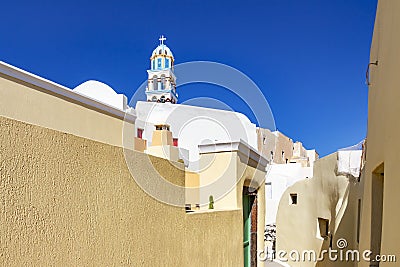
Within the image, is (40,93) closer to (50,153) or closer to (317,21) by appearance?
(50,153)

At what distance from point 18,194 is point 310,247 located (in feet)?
49.1

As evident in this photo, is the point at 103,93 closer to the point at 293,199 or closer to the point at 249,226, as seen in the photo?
the point at 249,226

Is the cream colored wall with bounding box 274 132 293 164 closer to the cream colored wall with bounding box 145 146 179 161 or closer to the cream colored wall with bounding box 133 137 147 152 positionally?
the cream colored wall with bounding box 145 146 179 161

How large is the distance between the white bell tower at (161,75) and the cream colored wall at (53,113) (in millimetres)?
21161

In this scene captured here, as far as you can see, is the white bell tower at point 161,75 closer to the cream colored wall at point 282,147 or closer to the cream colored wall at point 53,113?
the cream colored wall at point 282,147

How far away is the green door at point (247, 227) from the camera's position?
6508mm

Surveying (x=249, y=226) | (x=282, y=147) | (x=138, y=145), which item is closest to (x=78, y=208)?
(x=249, y=226)

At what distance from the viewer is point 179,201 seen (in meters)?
4.42

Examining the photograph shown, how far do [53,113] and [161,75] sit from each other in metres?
23.9

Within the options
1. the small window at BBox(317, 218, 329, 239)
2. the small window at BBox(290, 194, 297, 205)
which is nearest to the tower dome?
the small window at BBox(290, 194, 297, 205)

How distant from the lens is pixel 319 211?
14781 millimetres
